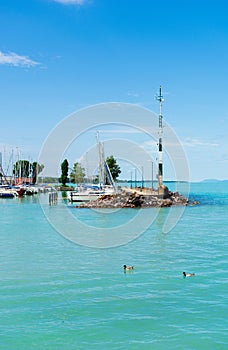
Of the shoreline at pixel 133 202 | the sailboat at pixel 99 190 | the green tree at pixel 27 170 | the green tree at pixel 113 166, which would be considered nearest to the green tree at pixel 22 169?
the green tree at pixel 27 170

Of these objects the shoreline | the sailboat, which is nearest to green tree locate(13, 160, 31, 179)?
the sailboat

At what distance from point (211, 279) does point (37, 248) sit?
1093 cm

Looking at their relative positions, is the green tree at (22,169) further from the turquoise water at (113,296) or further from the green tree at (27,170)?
the turquoise water at (113,296)

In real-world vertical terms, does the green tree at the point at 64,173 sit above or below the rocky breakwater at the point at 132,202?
above

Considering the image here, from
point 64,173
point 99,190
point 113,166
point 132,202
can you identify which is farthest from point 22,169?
point 132,202

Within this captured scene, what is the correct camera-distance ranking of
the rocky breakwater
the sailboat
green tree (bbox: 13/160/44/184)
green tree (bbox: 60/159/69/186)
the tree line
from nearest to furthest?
the rocky breakwater, the sailboat, the tree line, green tree (bbox: 13/160/44/184), green tree (bbox: 60/159/69/186)

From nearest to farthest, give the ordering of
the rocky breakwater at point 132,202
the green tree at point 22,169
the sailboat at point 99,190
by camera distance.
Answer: the rocky breakwater at point 132,202 → the sailboat at point 99,190 → the green tree at point 22,169

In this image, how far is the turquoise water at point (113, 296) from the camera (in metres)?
12.5

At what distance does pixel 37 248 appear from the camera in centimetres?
2569

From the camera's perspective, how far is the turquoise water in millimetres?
12531

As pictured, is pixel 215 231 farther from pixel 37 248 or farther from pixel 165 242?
pixel 37 248

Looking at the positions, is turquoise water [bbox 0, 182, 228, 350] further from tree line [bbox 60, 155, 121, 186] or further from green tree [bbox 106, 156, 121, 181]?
green tree [bbox 106, 156, 121, 181]

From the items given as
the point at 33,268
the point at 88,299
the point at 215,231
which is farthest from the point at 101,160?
the point at 88,299

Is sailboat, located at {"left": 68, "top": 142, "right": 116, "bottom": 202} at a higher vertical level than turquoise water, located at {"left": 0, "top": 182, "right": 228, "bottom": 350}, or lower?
higher
